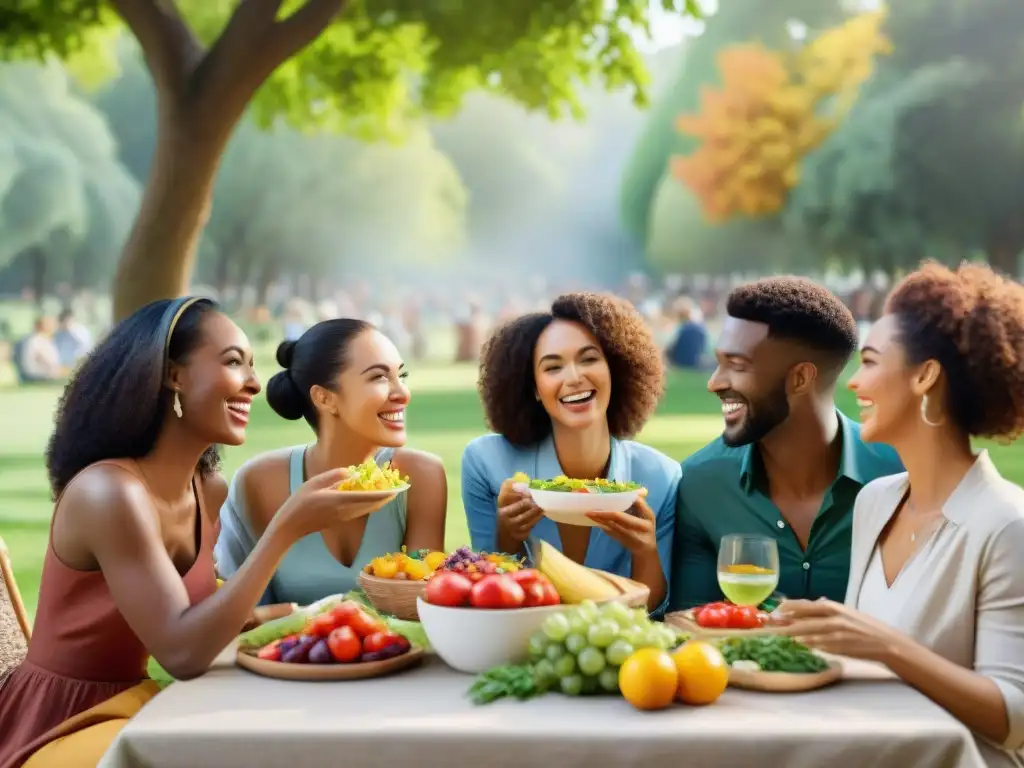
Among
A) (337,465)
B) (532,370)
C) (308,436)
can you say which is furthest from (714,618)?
(308,436)

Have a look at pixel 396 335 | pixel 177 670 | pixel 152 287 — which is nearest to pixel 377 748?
pixel 177 670

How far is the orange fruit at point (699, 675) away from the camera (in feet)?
8.80

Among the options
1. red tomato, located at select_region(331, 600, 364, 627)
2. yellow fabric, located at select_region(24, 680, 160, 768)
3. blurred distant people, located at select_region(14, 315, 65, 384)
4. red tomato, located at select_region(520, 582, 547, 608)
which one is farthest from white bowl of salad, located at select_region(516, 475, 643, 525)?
blurred distant people, located at select_region(14, 315, 65, 384)

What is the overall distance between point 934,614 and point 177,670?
1.92 meters

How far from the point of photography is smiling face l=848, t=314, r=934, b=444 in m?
3.34

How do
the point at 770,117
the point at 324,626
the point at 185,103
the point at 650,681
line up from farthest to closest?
the point at 770,117 → the point at 185,103 → the point at 324,626 → the point at 650,681

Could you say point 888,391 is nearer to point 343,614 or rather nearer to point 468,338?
point 343,614

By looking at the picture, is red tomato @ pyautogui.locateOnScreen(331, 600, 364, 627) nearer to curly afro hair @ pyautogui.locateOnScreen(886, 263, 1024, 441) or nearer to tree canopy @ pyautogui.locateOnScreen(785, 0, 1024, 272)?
curly afro hair @ pyautogui.locateOnScreen(886, 263, 1024, 441)

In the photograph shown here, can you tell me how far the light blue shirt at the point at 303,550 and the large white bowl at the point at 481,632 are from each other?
139cm

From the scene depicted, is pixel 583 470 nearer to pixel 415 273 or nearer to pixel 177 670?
pixel 177 670

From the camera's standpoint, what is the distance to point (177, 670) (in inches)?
119

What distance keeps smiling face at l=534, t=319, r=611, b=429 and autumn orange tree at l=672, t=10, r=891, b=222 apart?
37037 millimetres

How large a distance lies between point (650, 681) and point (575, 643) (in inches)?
8.6

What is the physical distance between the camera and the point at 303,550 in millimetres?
4289
